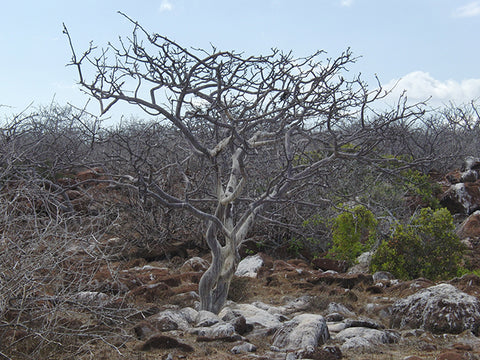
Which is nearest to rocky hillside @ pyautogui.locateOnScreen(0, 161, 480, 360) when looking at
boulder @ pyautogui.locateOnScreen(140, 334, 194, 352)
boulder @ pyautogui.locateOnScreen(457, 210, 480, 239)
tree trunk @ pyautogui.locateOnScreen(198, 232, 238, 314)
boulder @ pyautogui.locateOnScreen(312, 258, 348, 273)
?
boulder @ pyautogui.locateOnScreen(140, 334, 194, 352)

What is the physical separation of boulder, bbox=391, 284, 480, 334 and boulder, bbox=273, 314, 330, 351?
1037 millimetres

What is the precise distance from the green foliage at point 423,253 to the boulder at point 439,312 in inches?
100

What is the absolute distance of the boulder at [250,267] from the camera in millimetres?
8609

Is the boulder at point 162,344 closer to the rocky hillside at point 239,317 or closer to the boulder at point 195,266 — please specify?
the rocky hillside at point 239,317

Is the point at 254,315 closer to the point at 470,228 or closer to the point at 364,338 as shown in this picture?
the point at 364,338

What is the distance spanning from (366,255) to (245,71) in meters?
4.45

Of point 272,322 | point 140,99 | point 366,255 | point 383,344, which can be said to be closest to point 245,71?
point 140,99

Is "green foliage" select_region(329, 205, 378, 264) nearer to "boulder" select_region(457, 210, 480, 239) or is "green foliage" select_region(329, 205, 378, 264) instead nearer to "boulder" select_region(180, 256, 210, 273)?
"boulder" select_region(180, 256, 210, 273)

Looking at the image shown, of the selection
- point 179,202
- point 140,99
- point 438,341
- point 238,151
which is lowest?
point 438,341

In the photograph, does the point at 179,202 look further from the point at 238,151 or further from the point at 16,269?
the point at 16,269

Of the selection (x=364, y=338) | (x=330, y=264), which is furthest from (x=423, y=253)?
(x=364, y=338)

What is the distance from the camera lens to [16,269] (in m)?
3.89

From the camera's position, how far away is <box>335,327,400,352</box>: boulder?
4715 millimetres

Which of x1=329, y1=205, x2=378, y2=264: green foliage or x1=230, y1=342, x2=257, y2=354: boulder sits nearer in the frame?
x1=230, y1=342, x2=257, y2=354: boulder
